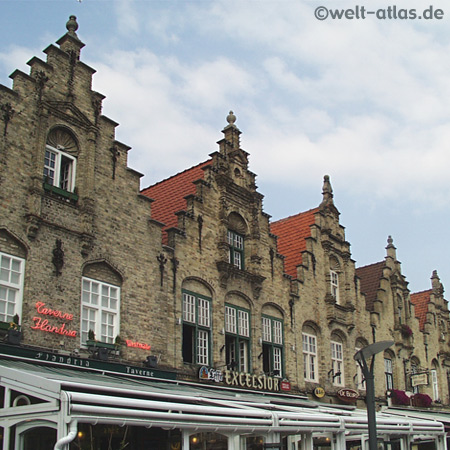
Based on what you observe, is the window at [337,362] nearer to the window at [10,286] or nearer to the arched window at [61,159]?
the arched window at [61,159]

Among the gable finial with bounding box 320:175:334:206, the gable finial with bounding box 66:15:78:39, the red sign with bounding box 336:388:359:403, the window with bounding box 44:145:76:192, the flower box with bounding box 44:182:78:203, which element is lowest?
the red sign with bounding box 336:388:359:403

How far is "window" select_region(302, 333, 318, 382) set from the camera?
976 inches

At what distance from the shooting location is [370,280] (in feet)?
111

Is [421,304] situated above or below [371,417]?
above

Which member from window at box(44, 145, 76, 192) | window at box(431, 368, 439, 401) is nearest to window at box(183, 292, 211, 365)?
window at box(44, 145, 76, 192)

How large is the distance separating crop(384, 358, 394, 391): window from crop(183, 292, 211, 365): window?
1278 centimetres

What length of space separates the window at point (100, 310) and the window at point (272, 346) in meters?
6.91

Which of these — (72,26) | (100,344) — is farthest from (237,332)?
(72,26)

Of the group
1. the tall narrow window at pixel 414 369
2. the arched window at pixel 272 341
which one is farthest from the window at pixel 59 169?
the tall narrow window at pixel 414 369

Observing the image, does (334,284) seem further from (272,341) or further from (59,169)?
(59,169)

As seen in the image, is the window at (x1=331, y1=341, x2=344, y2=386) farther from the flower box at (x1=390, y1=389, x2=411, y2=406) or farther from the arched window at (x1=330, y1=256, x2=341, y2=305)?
the flower box at (x1=390, y1=389, x2=411, y2=406)

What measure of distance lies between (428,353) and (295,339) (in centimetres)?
1319

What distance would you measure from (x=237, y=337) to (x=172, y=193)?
584 cm

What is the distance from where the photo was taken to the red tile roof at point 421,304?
36.8m
